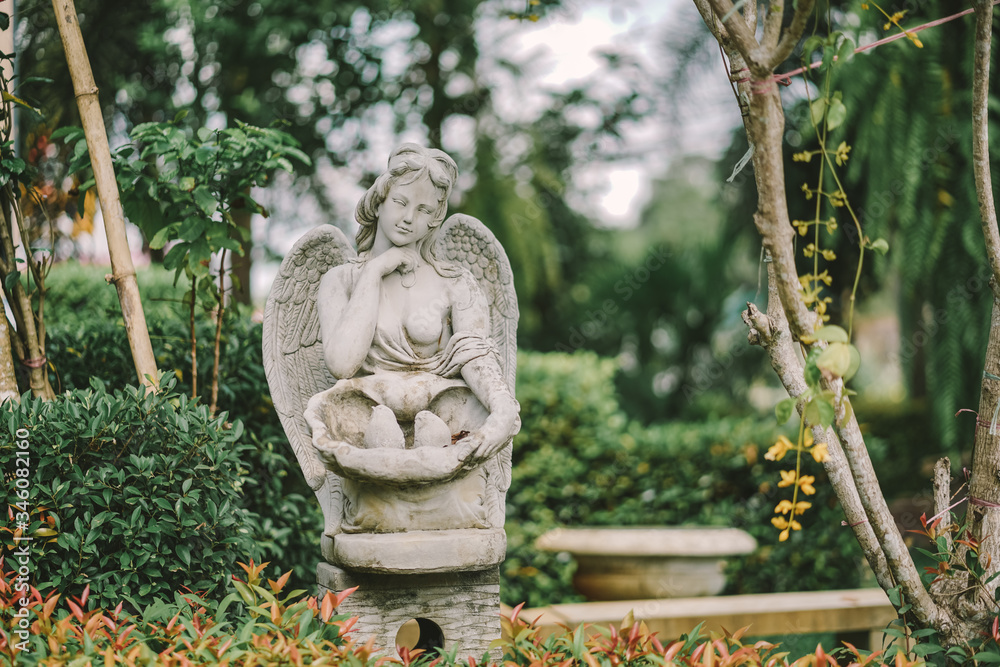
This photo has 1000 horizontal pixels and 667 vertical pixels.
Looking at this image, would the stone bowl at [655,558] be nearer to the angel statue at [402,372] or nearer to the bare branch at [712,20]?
the angel statue at [402,372]

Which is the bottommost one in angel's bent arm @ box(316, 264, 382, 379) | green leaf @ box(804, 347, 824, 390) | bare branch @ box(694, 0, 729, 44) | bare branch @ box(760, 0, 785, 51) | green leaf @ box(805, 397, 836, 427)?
green leaf @ box(805, 397, 836, 427)

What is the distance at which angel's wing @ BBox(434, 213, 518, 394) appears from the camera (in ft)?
8.93

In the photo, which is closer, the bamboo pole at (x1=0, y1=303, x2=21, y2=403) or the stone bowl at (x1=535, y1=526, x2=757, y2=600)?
the bamboo pole at (x1=0, y1=303, x2=21, y2=403)

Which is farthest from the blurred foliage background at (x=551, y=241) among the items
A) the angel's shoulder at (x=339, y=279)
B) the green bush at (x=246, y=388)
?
the angel's shoulder at (x=339, y=279)

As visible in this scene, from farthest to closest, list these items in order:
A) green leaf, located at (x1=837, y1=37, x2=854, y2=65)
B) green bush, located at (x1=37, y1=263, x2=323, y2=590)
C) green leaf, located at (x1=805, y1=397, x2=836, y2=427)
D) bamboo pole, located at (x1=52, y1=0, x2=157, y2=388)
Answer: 1. green bush, located at (x1=37, y1=263, x2=323, y2=590)
2. bamboo pole, located at (x1=52, y1=0, x2=157, y2=388)
3. green leaf, located at (x1=837, y1=37, x2=854, y2=65)
4. green leaf, located at (x1=805, y1=397, x2=836, y2=427)

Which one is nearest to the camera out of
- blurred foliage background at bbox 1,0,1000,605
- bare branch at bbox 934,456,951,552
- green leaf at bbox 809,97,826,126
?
green leaf at bbox 809,97,826,126

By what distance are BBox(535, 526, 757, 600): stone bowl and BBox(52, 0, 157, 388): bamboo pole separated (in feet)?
8.06

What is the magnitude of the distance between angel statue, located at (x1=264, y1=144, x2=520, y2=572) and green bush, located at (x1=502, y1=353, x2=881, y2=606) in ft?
7.28

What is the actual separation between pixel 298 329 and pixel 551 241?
475 centimetres

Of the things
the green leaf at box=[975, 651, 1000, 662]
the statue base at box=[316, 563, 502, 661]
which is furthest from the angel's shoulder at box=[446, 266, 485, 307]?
the green leaf at box=[975, 651, 1000, 662]

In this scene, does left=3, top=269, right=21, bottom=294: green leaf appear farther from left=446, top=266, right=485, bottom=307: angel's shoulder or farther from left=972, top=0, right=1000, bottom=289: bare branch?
left=972, top=0, right=1000, bottom=289: bare branch

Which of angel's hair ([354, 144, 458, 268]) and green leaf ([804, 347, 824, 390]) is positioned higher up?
angel's hair ([354, 144, 458, 268])

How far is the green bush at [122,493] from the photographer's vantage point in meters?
2.29

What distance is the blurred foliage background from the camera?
15.0 ft
